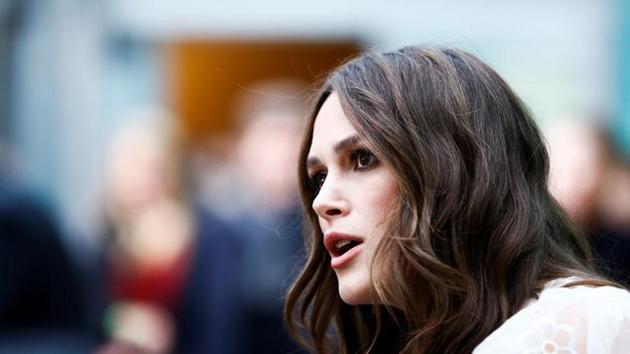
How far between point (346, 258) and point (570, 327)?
21.8 inches

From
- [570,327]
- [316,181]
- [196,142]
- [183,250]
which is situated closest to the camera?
[570,327]

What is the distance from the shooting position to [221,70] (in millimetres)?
9070

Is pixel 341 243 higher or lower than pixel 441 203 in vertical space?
lower

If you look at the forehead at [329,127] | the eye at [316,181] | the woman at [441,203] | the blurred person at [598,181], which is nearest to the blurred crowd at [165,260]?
the blurred person at [598,181]

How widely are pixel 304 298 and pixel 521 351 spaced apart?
0.85 metres

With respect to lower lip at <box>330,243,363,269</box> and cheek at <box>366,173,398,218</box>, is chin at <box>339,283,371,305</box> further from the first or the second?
cheek at <box>366,173,398,218</box>

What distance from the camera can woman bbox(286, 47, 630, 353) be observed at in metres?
2.70

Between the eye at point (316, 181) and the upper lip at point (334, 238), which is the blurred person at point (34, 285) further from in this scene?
the upper lip at point (334, 238)

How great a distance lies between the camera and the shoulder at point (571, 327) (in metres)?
2.47

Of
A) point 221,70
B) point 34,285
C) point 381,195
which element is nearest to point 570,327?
point 381,195

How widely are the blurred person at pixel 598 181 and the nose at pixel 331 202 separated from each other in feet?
8.69

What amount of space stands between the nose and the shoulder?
0.46 m

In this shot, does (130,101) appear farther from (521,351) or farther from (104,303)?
(521,351)

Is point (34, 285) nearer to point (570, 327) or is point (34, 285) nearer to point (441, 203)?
point (441, 203)
